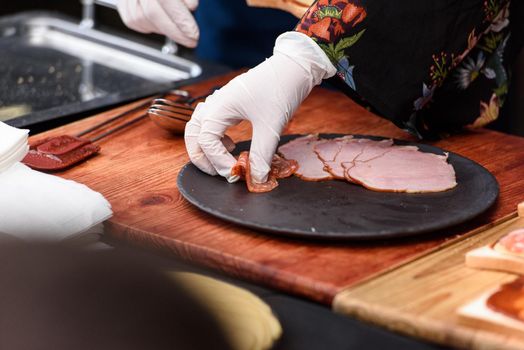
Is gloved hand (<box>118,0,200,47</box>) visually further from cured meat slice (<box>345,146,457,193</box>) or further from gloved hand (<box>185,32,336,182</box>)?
cured meat slice (<box>345,146,457,193</box>)

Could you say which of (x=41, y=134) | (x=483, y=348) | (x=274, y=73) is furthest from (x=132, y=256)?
(x=41, y=134)

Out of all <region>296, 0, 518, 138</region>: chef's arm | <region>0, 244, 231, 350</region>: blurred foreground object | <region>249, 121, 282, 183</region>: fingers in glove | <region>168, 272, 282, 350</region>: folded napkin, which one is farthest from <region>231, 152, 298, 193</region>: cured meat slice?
<region>0, 244, 231, 350</region>: blurred foreground object

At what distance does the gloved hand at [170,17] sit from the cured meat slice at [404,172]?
0.62m

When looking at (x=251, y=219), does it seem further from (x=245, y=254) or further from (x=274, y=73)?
(x=274, y=73)

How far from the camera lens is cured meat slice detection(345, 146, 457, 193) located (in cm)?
145

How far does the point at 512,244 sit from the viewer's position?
1.21 meters

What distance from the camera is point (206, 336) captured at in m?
0.79

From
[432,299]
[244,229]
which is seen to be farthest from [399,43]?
[432,299]

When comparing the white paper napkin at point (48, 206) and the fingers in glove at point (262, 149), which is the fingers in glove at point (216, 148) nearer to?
the fingers in glove at point (262, 149)

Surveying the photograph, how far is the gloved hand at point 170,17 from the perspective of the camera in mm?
1963

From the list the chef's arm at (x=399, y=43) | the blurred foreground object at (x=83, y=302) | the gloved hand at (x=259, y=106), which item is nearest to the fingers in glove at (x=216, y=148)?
the gloved hand at (x=259, y=106)

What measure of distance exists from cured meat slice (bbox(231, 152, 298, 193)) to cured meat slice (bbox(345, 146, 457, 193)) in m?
0.11

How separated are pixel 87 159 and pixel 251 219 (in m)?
0.51

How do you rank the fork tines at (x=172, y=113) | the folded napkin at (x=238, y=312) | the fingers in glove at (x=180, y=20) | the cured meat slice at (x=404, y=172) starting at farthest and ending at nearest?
the fingers in glove at (x=180, y=20) < the fork tines at (x=172, y=113) < the cured meat slice at (x=404, y=172) < the folded napkin at (x=238, y=312)
